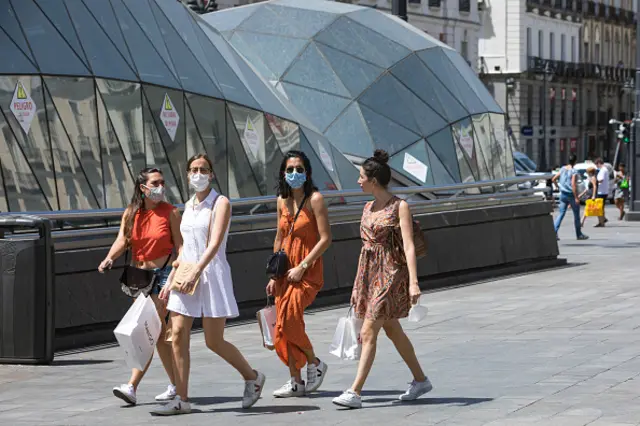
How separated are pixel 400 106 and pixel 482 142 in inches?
98.1

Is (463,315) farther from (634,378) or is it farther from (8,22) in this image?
(8,22)

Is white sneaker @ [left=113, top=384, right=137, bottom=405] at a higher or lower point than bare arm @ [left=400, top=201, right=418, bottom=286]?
lower

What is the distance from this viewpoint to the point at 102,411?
8.99m

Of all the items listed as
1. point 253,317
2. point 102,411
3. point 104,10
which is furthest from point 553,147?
point 102,411

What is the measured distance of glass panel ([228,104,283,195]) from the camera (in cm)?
2173

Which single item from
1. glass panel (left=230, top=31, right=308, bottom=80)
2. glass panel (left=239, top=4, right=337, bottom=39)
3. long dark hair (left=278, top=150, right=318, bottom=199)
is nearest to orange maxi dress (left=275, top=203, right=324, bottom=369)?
long dark hair (left=278, top=150, right=318, bottom=199)

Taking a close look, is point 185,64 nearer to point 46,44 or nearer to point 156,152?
point 156,152

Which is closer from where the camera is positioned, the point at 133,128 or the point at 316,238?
the point at 316,238

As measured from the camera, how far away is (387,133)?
1044 inches

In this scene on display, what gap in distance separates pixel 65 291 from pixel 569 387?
435 centimetres

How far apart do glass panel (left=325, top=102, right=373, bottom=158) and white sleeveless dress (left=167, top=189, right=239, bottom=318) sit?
16.7 metres

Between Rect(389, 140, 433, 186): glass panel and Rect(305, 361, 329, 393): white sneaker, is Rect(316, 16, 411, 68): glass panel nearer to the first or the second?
Rect(389, 140, 433, 186): glass panel

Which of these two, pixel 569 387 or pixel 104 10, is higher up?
pixel 104 10

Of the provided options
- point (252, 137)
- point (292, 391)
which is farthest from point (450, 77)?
point (292, 391)
